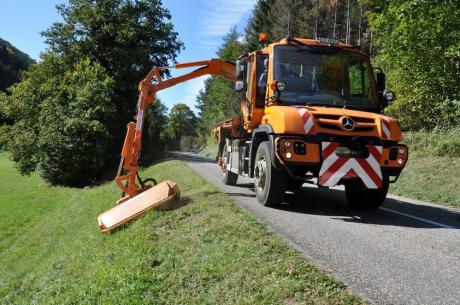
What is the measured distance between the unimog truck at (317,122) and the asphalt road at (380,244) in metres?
0.57

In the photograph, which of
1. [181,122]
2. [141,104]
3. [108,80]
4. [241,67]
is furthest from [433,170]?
[181,122]

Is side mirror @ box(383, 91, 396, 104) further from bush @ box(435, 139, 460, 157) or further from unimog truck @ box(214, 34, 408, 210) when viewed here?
bush @ box(435, 139, 460, 157)

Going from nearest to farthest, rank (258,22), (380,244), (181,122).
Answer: (380,244) < (258,22) < (181,122)

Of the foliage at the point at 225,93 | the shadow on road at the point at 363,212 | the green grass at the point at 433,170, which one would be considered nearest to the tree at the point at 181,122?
the foliage at the point at 225,93

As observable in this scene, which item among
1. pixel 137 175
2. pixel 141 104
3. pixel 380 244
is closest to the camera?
pixel 380 244

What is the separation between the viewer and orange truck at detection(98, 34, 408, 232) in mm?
7840

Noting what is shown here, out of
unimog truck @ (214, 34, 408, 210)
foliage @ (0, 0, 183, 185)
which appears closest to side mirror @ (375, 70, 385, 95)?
unimog truck @ (214, 34, 408, 210)

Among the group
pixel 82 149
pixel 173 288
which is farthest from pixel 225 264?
pixel 82 149

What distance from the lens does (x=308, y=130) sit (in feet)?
25.5

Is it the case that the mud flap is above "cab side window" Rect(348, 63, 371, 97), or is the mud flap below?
below

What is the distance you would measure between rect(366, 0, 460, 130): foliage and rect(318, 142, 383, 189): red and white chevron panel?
870cm

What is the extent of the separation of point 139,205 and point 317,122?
3.96m

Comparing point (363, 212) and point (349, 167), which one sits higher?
point (349, 167)

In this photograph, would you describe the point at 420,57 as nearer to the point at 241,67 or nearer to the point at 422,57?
the point at 422,57
